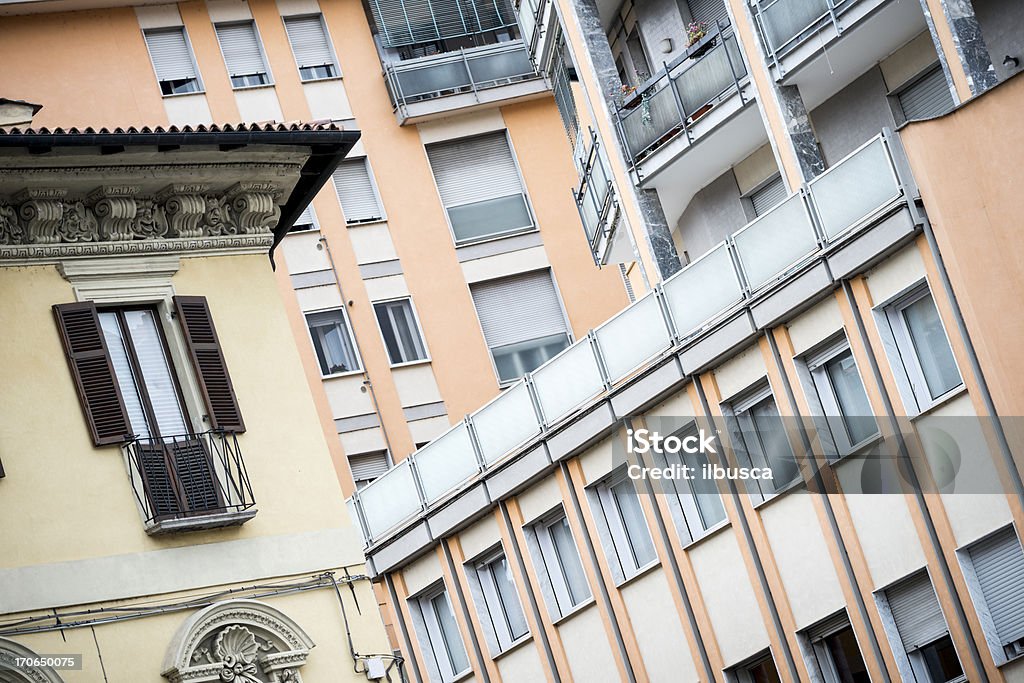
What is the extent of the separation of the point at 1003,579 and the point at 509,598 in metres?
9.12

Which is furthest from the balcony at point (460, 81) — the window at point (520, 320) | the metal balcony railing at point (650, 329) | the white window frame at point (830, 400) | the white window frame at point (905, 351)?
the white window frame at point (905, 351)

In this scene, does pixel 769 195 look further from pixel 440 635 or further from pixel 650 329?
pixel 440 635

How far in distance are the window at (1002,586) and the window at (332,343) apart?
17.4 m

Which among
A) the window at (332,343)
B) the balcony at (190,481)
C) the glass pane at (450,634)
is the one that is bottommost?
the glass pane at (450,634)

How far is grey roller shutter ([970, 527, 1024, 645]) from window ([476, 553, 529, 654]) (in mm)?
8473

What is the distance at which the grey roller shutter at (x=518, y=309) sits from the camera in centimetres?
3800

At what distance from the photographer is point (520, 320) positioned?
38156 mm

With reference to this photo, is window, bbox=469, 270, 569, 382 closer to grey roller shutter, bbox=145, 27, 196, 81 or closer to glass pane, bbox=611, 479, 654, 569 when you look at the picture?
grey roller shutter, bbox=145, 27, 196, 81

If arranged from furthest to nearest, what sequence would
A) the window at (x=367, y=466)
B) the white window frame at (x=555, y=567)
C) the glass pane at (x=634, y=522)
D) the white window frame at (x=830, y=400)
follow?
1. the window at (x=367, y=466)
2. the white window frame at (x=555, y=567)
3. the glass pane at (x=634, y=522)
4. the white window frame at (x=830, y=400)

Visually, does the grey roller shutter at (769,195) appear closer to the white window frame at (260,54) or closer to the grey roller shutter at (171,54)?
the white window frame at (260,54)

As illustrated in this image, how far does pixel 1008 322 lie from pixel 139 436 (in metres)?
9.49

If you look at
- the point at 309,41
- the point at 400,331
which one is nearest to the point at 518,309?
the point at 400,331

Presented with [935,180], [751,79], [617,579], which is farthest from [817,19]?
[617,579]

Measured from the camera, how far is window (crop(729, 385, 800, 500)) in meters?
24.0
